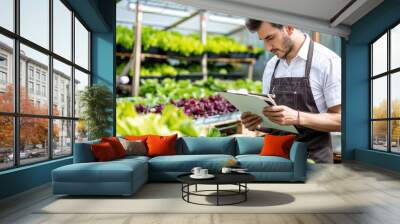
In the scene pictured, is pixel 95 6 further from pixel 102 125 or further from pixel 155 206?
pixel 155 206

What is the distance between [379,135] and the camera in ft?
25.3

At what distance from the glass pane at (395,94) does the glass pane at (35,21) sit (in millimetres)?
5506

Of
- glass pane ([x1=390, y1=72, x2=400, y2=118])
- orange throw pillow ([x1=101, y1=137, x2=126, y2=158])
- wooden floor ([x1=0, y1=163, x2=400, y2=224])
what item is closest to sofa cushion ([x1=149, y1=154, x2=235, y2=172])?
orange throw pillow ([x1=101, y1=137, x2=126, y2=158])

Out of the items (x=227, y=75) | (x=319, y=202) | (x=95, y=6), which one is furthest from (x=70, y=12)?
(x=227, y=75)

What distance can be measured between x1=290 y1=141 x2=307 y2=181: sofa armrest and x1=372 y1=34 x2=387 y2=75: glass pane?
124 inches

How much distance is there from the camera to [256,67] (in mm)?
10742

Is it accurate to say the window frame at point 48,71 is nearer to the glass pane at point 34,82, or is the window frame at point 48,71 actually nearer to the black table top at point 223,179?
the glass pane at point 34,82

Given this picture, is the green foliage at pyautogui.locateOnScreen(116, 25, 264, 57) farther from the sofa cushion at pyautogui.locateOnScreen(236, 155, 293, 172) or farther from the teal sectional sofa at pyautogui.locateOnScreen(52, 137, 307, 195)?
the sofa cushion at pyautogui.locateOnScreen(236, 155, 293, 172)

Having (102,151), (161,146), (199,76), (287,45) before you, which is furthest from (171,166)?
(199,76)

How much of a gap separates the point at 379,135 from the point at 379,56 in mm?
1454

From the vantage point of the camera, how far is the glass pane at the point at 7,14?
4305mm

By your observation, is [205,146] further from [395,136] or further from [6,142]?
[395,136]

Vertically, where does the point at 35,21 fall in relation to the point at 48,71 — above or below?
above

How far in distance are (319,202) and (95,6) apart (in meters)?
4.48
